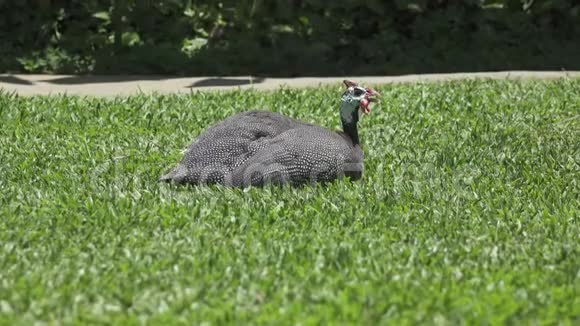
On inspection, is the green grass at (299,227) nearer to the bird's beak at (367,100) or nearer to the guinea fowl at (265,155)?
the guinea fowl at (265,155)

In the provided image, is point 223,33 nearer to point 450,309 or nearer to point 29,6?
point 29,6

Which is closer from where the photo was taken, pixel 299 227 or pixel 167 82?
pixel 299 227

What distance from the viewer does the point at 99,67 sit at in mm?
10633

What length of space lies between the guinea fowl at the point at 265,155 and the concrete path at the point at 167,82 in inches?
123

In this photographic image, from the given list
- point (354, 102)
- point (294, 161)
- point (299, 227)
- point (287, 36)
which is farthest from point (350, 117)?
point (287, 36)

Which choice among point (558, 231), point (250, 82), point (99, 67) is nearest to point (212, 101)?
point (250, 82)

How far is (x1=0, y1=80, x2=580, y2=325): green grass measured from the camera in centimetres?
428

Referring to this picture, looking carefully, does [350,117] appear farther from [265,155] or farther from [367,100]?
[265,155]

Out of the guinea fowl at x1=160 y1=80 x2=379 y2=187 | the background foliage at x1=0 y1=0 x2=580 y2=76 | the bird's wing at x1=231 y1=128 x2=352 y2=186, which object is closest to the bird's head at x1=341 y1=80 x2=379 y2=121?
the guinea fowl at x1=160 y1=80 x2=379 y2=187

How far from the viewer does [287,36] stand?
11086 mm

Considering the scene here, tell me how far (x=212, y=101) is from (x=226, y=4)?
2.57m

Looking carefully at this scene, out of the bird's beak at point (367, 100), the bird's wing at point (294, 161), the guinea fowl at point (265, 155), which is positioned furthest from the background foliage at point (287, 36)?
the bird's wing at point (294, 161)

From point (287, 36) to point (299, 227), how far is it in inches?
231

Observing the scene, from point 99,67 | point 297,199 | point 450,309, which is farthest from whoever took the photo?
point 99,67
